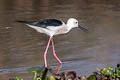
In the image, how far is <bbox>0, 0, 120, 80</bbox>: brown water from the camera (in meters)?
7.00

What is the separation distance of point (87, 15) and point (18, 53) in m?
4.77

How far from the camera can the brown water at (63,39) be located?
7.00m

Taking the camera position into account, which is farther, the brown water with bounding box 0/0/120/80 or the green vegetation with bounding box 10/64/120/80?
the brown water with bounding box 0/0/120/80

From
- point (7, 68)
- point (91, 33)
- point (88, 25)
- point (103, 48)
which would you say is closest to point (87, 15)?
point (88, 25)

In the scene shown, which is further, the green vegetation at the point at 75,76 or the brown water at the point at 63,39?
the brown water at the point at 63,39

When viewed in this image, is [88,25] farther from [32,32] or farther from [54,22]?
[54,22]

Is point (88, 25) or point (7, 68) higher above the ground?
point (88, 25)

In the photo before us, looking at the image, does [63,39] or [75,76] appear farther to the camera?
[63,39]

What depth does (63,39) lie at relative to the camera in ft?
29.3

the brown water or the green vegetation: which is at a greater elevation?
the brown water

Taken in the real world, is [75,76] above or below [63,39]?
below

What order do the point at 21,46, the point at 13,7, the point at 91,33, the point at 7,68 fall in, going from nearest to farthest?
the point at 7,68
the point at 21,46
the point at 91,33
the point at 13,7

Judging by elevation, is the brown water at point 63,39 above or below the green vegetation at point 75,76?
above

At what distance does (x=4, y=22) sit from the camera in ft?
34.7
